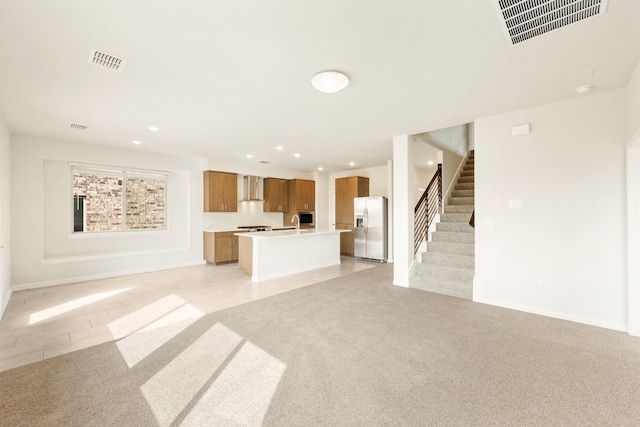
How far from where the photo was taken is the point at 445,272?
4.79 metres

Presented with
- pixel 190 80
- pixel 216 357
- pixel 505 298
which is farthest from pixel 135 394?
pixel 505 298

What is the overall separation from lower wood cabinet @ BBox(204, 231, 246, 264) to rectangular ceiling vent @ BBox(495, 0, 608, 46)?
21.2 feet

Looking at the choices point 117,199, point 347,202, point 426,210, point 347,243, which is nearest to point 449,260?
point 426,210

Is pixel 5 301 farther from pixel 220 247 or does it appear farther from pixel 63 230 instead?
pixel 220 247

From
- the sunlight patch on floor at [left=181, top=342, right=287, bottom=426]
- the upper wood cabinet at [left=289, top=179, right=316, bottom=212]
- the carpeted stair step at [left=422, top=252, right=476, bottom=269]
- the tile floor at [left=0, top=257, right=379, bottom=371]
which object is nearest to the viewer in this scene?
the sunlight patch on floor at [left=181, top=342, right=287, bottom=426]

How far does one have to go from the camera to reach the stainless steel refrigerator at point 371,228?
7.51 metres

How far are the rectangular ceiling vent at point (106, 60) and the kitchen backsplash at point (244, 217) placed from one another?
202 inches

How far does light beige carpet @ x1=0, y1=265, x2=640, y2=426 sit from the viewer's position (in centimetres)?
182

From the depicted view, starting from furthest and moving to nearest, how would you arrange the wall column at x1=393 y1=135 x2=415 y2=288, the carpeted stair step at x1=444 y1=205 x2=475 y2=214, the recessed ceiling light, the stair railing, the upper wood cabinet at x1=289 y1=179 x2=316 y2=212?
the upper wood cabinet at x1=289 y1=179 x2=316 y2=212, the carpeted stair step at x1=444 y1=205 x2=475 y2=214, the stair railing, the wall column at x1=393 y1=135 x2=415 y2=288, the recessed ceiling light

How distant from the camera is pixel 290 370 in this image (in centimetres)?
233

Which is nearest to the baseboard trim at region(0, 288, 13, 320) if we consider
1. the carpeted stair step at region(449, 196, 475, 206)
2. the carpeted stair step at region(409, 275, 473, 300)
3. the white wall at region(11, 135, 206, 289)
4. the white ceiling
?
the white wall at region(11, 135, 206, 289)

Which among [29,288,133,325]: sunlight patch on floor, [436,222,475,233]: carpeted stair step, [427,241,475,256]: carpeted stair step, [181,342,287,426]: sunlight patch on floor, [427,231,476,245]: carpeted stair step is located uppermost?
[436,222,475,233]: carpeted stair step

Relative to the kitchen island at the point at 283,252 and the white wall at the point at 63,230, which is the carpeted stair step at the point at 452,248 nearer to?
the kitchen island at the point at 283,252

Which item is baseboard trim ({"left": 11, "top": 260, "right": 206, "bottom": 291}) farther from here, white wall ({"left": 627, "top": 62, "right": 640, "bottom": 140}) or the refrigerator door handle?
white wall ({"left": 627, "top": 62, "right": 640, "bottom": 140})
